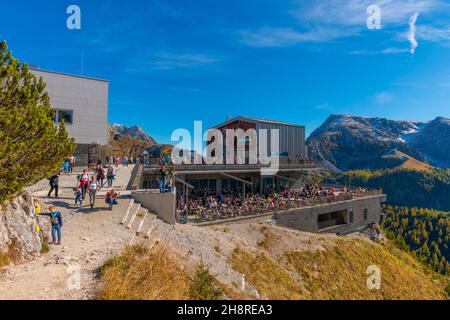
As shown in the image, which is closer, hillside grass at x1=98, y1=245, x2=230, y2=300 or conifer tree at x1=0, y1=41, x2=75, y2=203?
hillside grass at x1=98, y1=245, x2=230, y2=300

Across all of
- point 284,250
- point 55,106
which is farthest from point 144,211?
point 55,106

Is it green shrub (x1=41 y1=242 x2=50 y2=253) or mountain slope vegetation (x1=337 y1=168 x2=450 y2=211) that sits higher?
green shrub (x1=41 y1=242 x2=50 y2=253)

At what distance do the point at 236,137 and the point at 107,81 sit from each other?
16.2 metres

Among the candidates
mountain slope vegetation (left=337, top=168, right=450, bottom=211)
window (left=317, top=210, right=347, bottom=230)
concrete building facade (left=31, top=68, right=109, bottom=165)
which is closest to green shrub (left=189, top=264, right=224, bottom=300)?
concrete building facade (left=31, top=68, right=109, bottom=165)

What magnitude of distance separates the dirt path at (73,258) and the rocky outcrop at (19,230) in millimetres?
482

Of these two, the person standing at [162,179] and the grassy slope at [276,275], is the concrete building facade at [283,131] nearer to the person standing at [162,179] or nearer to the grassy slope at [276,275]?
the grassy slope at [276,275]

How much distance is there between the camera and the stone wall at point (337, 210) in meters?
22.4

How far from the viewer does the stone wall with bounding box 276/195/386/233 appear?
2238 centimetres

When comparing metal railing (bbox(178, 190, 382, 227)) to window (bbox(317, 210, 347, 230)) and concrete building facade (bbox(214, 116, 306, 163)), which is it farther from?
concrete building facade (bbox(214, 116, 306, 163))

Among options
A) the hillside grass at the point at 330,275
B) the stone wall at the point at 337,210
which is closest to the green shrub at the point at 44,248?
the hillside grass at the point at 330,275

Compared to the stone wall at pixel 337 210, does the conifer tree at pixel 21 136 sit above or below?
above

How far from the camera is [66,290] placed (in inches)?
237

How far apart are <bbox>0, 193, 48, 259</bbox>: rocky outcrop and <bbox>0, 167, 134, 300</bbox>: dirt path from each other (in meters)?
0.48

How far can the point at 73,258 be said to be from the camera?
823cm
